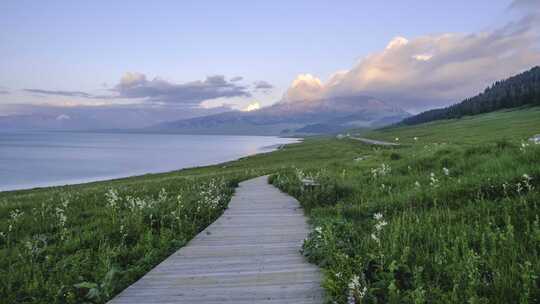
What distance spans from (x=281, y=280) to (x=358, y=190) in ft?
22.8

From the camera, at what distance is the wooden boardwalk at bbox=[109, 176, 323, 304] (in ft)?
15.6

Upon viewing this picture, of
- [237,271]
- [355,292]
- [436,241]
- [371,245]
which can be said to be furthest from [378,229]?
[237,271]

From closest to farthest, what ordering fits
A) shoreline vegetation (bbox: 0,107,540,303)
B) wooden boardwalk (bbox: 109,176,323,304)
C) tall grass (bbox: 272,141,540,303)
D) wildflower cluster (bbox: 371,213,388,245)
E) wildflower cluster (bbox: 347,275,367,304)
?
wildflower cluster (bbox: 347,275,367,304) → tall grass (bbox: 272,141,540,303) → shoreline vegetation (bbox: 0,107,540,303) → wooden boardwalk (bbox: 109,176,323,304) → wildflower cluster (bbox: 371,213,388,245)

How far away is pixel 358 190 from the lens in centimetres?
1141

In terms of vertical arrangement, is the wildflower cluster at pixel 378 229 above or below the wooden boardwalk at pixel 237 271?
above

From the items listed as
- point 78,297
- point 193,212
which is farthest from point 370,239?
point 193,212

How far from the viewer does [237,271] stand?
5668 mm

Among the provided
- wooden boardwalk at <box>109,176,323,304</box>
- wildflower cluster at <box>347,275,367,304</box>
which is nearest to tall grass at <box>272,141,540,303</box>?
wildflower cluster at <box>347,275,367,304</box>

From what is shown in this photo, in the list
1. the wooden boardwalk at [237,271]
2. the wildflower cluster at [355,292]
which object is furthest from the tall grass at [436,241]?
the wooden boardwalk at [237,271]

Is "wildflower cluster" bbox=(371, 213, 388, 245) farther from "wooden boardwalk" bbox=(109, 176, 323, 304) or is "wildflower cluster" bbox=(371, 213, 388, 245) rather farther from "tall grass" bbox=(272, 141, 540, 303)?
"wooden boardwalk" bbox=(109, 176, 323, 304)

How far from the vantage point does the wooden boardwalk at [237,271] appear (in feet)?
15.6

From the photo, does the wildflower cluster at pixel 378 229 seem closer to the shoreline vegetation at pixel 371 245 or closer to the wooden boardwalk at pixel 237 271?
the shoreline vegetation at pixel 371 245

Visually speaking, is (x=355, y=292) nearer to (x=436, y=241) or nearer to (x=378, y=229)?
(x=378, y=229)

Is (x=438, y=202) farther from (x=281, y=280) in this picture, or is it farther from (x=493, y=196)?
(x=281, y=280)
